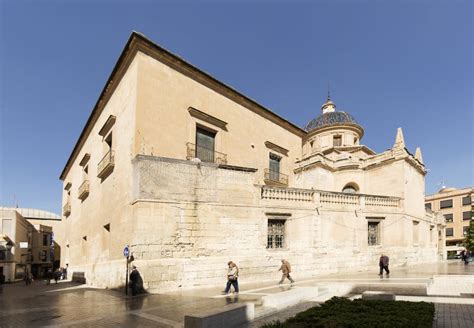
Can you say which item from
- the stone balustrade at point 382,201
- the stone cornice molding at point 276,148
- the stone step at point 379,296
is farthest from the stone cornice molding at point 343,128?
the stone step at point 379,296

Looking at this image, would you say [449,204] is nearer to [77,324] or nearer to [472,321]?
[472,321]

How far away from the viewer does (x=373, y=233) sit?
19.6 m

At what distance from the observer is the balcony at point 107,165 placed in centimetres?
1673

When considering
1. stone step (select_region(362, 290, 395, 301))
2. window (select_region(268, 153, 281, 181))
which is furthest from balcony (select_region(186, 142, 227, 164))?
stone step (select_region(362, 290, 395, 301))

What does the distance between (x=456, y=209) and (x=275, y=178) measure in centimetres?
5057

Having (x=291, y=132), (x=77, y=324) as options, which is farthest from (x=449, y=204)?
(x=77, y=324)

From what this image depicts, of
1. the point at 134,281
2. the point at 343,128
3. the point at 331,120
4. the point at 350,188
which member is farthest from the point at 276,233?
the point at 331,120

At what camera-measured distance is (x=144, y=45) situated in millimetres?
15523

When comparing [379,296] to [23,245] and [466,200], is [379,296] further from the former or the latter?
[466,200]

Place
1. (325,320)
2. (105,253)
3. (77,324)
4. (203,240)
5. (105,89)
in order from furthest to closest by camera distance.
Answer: (105,89), (105,253), (203,240), (77,324), (325,320)

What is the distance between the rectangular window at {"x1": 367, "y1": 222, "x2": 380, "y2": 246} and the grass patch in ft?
39.6

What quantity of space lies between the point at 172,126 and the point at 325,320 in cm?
1239

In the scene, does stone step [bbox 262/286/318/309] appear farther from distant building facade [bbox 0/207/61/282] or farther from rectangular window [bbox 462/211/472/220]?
rectangular window [bbox 462/211/472/220]

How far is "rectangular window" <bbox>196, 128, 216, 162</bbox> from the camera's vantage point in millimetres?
17980
